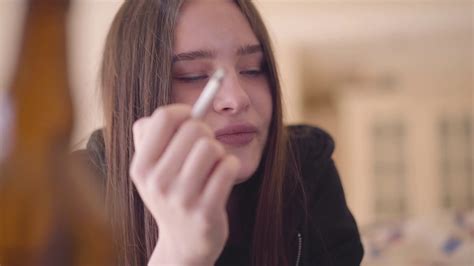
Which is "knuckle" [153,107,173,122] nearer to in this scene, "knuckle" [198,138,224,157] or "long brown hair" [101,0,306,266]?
"knuckle" [198,138,224,157]

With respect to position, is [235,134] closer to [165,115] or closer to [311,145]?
[165,115]

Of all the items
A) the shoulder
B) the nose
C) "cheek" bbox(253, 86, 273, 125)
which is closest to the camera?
the nose

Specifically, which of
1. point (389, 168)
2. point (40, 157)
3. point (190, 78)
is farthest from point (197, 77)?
point (389, 168)

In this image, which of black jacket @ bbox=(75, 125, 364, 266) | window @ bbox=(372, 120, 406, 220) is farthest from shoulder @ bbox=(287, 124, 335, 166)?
window @ bbox=(372, 120, 406, 220)

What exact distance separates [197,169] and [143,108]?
42cm

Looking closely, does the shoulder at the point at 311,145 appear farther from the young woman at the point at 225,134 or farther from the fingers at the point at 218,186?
the fingers at the point at 218,186

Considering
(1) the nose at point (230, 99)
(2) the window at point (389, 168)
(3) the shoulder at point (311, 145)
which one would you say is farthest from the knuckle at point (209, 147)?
(2) the window at point (389, 168)

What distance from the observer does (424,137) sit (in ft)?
12.6

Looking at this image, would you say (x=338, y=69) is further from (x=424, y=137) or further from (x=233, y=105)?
(x=233, y=105)

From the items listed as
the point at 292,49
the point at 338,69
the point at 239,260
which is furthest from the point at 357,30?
the point at 239,260

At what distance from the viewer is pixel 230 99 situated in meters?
0.61

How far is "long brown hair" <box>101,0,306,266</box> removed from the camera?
0.70 metres

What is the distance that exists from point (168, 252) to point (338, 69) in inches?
152

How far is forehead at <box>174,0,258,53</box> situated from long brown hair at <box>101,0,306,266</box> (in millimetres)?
15
